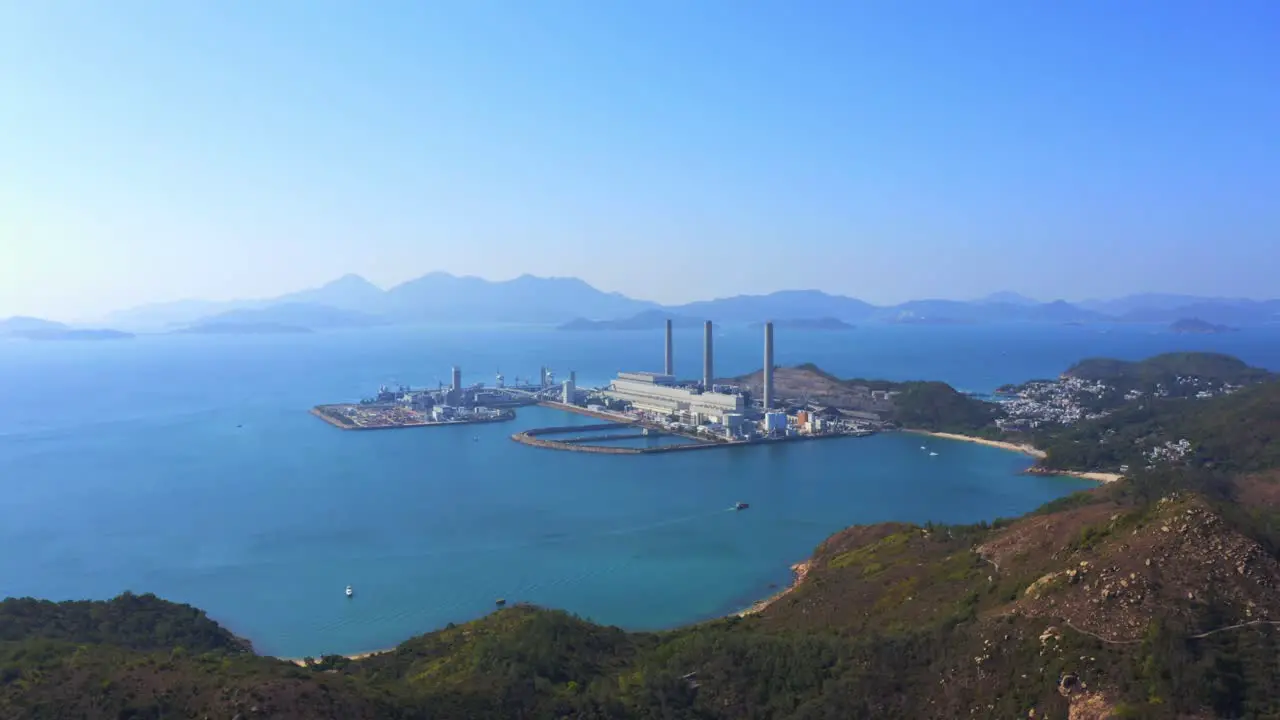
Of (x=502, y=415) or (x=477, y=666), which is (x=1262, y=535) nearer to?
(x=477, y=666)

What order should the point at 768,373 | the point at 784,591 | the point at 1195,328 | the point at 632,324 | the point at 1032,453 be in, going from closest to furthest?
the point at 784,591, the point at 1032,453, the point at 768,373, the point at 1195,328, the point at 632,324

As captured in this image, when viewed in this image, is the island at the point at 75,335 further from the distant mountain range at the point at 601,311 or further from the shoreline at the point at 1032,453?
the shoreline at the point at 1032,453

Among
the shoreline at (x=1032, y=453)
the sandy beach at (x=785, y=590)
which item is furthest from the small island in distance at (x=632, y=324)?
the sandy beach at (x=785, y=590)

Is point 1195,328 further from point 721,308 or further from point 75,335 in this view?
point 75,335

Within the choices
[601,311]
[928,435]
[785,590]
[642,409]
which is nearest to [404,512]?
[785,590]

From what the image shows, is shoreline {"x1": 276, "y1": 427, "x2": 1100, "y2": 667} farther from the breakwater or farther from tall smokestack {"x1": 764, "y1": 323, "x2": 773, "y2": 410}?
tall smokestack {"x1": 764, "y1": 323, "x2": 773, "y2": 410}

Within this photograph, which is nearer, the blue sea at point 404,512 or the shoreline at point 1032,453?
the blue sea at point 404,512
